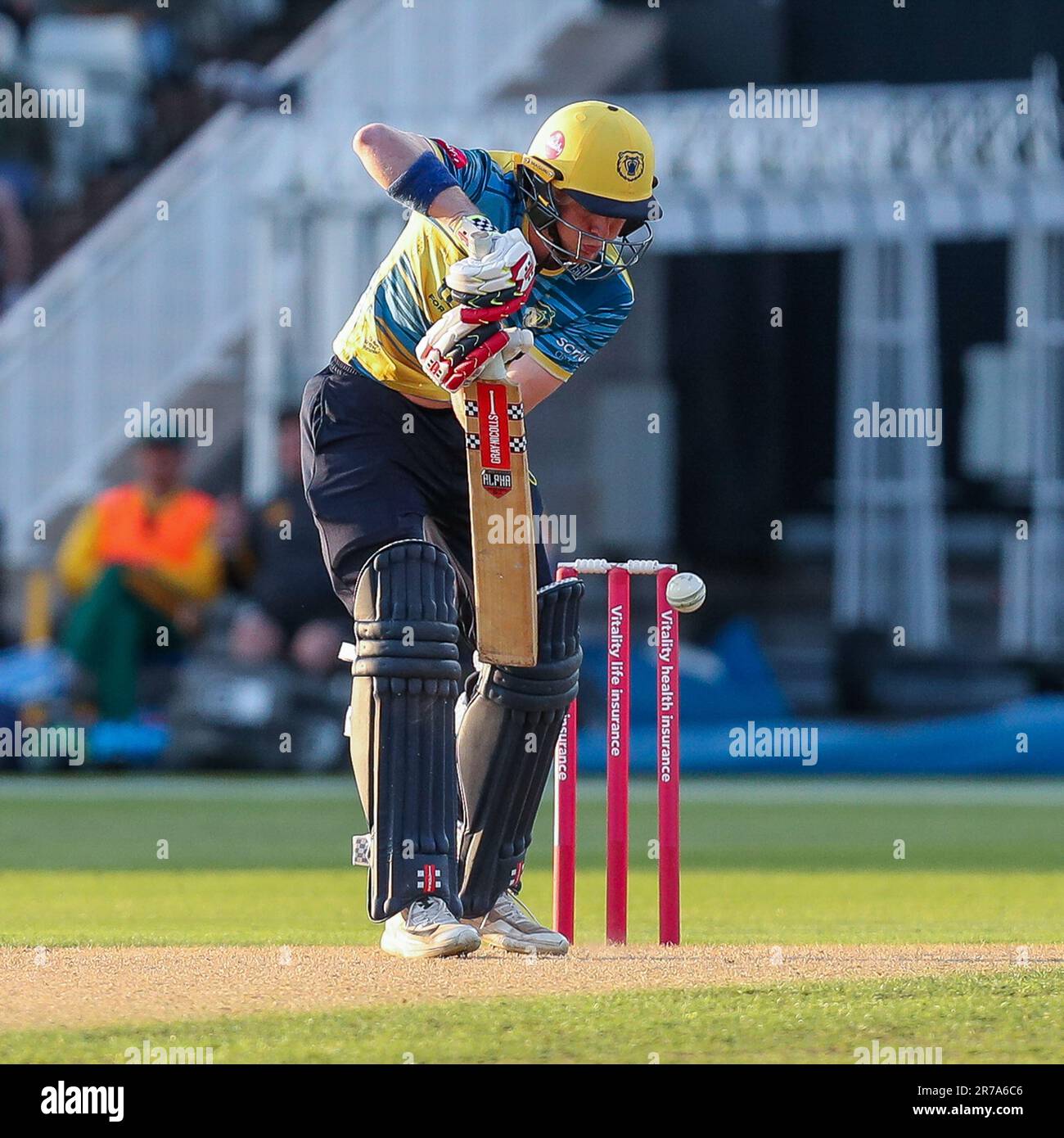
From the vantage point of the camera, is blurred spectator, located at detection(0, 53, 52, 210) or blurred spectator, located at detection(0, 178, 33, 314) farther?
blurred spectator, located at detection(0, 53, 52, 210)

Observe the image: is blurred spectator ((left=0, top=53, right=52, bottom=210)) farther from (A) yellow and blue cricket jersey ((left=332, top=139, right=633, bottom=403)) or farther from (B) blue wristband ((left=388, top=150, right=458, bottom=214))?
(B) blue wristband ((left=388, top=150, right=458, bottom=214))

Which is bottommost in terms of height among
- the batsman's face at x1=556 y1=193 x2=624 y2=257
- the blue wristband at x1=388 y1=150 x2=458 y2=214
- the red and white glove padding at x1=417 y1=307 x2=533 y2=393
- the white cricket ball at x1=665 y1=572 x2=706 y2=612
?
the white cricket ball at x1=665 y1=572 x2=706 y2=612

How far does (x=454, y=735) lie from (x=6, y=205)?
1339 cm

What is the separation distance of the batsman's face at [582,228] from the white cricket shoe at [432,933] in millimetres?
1516

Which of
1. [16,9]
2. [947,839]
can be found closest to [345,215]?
[16,9]

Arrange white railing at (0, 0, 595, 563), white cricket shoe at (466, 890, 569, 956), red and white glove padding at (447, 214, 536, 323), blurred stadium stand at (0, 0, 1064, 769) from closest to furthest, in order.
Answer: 1. red and white glove padding at (447, 214, 536, 323)
2. white cricket shoe at (466, 890, 569, 956)
3. blurred stadium stand at (0, 0, 1064, 769)
4. white railing at (0, 0, 595, 563)

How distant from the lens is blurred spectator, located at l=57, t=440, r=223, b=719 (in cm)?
1314

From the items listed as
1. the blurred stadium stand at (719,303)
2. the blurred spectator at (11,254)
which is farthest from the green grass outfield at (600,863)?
the blurred spectator at (11,254)

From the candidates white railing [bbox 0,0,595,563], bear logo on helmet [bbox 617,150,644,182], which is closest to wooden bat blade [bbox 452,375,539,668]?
bear logo on helmet [bbox 617,150,644,182]

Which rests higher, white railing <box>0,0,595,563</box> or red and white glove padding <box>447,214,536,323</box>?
white railing <box>0,0,595,563</box>

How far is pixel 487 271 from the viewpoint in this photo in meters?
4.77

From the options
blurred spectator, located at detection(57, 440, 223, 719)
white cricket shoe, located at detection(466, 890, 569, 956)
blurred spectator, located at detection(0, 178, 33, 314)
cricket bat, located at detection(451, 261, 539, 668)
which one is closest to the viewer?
cricket bat, located at detection(451, 261, 539, 668)

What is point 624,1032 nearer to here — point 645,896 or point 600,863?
point 645,896

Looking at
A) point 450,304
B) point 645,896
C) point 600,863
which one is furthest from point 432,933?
point 600,863
